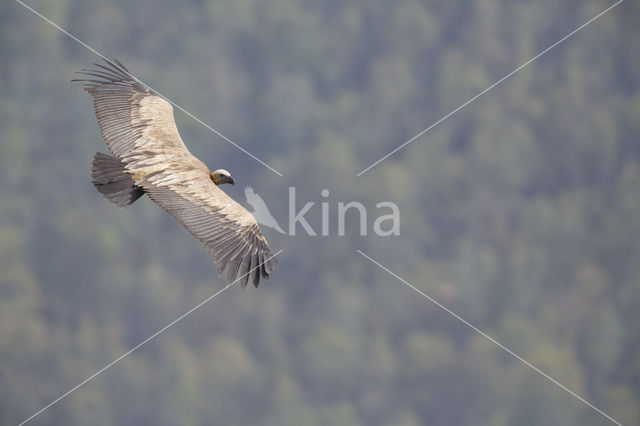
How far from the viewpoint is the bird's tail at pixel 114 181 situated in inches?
711

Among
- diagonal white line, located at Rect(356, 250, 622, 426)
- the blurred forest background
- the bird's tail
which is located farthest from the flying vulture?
diagonal white line, located at Rect(356, 250, 622, 426)

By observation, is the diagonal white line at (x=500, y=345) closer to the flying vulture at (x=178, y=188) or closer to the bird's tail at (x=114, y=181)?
the flying vulture at (x=178, y=188)

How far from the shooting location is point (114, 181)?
716 inches

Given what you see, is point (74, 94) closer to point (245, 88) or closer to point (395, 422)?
point (245, 88)

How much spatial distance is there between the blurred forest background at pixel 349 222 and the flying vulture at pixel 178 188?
44.0 meters

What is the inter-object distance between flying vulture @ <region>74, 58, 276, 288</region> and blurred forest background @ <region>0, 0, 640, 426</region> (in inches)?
1733

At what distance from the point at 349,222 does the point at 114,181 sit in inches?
2388

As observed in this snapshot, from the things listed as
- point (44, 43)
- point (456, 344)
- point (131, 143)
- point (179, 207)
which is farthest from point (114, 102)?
point (44, 43)

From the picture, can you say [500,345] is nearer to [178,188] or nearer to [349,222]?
[349,222]

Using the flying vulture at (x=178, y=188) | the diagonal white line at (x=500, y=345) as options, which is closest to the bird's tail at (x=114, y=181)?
the flying vulture at (x=178, y=188)

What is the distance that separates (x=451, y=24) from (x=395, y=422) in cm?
4155

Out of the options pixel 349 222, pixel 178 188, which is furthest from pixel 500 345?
pixel 178 188

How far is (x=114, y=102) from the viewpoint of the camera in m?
19.9

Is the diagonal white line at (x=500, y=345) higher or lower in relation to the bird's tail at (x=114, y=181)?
lower
